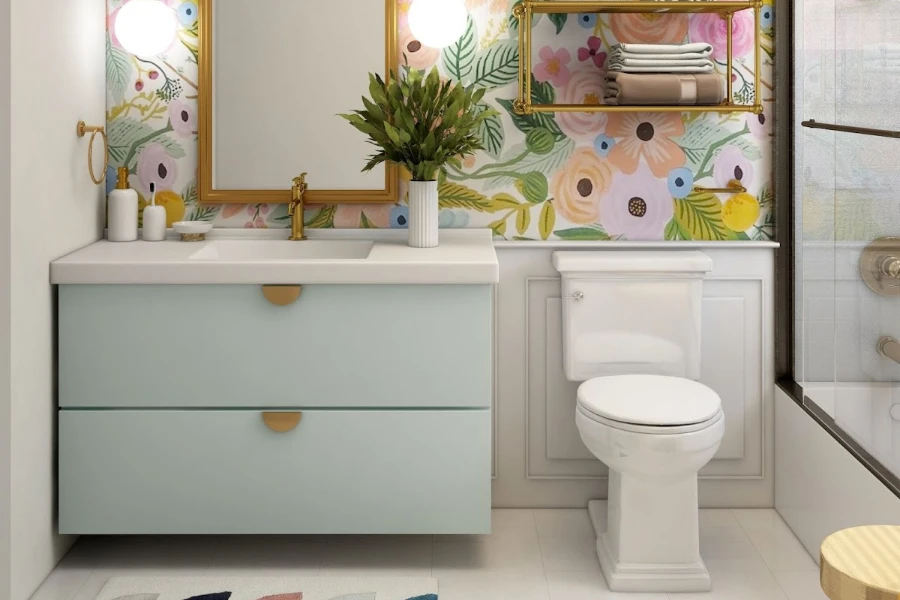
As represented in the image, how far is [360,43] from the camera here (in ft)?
9.97

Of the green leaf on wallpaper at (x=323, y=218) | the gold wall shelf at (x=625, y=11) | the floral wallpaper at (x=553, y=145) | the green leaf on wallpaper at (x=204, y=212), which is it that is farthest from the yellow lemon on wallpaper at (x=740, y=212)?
the green leaf on wallpaper at (x=204, y=212)

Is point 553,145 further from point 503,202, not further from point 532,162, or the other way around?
point 503,202

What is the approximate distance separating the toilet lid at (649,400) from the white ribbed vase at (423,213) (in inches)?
23.7

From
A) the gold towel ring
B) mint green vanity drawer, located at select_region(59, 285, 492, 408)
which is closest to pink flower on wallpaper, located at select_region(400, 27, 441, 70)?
mint green vanity drawer, located at select_region(59, 285, 492, 408)

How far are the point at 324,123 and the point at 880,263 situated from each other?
1578 mm

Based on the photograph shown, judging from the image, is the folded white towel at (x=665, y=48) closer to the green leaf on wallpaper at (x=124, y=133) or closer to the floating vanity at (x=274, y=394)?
the floating vanity at (x=274, y=394)

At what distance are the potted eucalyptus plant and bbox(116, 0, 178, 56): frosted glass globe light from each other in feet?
2.07

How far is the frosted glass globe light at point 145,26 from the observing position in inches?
119

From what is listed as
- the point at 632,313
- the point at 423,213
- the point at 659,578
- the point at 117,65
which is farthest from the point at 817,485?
the point at 117,65

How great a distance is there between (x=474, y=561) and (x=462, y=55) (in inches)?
57.0

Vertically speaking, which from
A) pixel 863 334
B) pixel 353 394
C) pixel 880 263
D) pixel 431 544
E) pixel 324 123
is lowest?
pixel 431 544

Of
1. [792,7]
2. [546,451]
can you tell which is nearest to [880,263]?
[792,7]

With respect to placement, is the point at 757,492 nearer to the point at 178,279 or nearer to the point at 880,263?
the point at 880,263

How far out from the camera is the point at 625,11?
3002 millimetres
